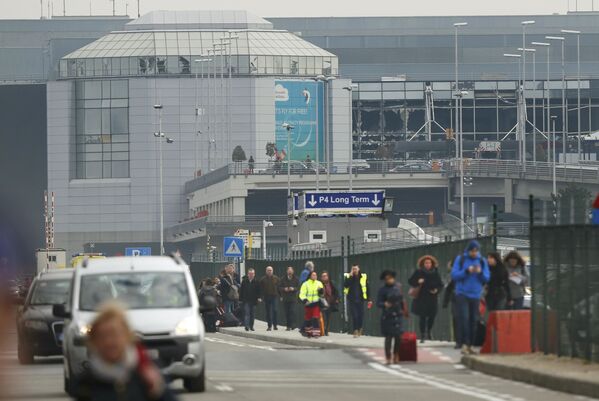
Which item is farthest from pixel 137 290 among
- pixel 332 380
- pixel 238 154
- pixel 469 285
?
pixel 238 154

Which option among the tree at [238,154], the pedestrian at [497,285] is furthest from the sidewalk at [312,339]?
the tree at [238,154]

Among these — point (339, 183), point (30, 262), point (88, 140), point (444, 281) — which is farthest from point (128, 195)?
point (30, 262)

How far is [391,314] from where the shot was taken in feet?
87.9

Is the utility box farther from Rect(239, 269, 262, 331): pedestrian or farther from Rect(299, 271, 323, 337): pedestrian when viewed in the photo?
Rect(299, 271, 323, 337): pedestrian

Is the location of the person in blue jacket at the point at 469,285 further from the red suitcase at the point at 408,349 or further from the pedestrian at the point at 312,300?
the pedestrian at the point at 312,300

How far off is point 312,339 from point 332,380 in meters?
15.8

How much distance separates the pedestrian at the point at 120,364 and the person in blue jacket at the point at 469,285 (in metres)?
19.1

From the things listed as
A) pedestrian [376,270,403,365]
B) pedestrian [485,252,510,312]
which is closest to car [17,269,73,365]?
pedestrian [376,270,403,365]

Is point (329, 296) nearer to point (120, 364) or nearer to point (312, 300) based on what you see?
point (312, 300)

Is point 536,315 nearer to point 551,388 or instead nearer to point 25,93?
point 551,388

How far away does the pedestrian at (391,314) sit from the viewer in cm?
2678

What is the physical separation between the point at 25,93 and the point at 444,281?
137464mm

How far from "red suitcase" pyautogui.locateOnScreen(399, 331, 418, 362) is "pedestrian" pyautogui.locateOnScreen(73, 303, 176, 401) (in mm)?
19258

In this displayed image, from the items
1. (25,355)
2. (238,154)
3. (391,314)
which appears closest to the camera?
(391,314)
